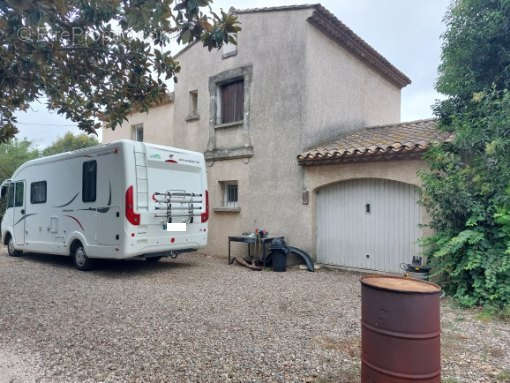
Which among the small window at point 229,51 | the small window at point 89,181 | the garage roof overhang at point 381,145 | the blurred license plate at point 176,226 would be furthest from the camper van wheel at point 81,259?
the small window at point 229,51

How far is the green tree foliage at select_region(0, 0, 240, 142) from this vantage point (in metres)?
4.13

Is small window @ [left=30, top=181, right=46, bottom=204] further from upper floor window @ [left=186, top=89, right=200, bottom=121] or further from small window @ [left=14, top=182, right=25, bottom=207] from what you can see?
upper floor window @ [left=186, top=89, right=200, bottom=121]

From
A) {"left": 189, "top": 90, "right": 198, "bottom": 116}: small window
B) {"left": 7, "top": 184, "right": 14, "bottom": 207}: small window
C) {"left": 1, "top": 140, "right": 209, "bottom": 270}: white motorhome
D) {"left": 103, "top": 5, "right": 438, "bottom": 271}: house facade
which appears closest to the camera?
{"left": 1, "top": 140, "right": 209, "bottom": 270}: white motorhome

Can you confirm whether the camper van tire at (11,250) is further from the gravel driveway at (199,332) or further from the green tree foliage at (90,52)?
the green tree foliage at (90,52)

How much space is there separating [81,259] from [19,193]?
3.50 metres

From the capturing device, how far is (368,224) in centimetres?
816

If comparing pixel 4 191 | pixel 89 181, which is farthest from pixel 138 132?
pixel 89 181

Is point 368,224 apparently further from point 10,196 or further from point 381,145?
point 10,196

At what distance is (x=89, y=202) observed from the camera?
773 cm

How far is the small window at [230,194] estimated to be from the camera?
34.6ft

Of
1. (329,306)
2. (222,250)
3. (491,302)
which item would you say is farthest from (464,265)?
(222,250)

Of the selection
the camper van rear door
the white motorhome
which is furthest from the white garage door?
the camper van rear door

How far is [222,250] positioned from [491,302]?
6.76m

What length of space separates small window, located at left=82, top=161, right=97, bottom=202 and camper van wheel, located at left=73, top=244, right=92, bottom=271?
1.21 metres
